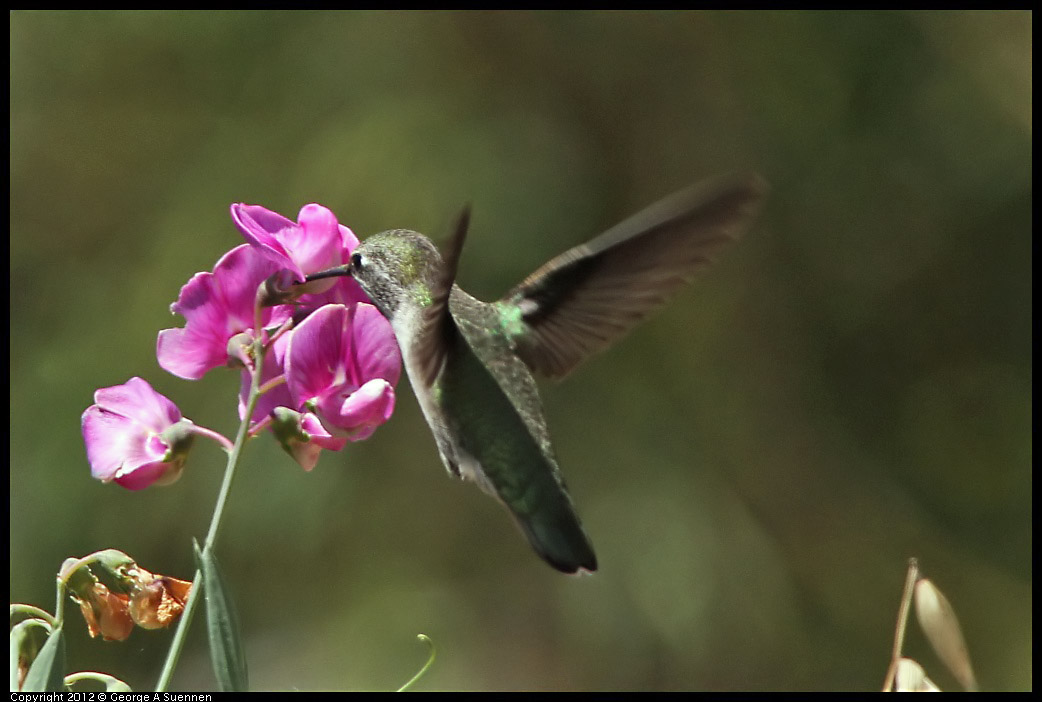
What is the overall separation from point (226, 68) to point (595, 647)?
185 centimetres

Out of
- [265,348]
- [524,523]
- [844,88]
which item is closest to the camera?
[265,348]

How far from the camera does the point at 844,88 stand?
10.7 feet

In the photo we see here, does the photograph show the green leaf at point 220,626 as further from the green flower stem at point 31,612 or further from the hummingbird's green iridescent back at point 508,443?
the hummingbird's green iridescent back at point 508,443

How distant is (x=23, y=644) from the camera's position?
1.00 metres

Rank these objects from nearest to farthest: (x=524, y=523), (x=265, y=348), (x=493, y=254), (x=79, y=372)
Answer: (x=265, y=348), (x=524, y=523), (x=79, y=372), (x=493, y=254)

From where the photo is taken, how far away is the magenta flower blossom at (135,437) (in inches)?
44.6

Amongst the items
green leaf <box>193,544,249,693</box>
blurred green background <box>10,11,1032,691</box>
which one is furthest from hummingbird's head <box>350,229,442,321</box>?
blurred green background <box>10,11,1032,691</box>

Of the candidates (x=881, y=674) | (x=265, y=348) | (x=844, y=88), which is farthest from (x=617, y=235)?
(x=881, y=674)

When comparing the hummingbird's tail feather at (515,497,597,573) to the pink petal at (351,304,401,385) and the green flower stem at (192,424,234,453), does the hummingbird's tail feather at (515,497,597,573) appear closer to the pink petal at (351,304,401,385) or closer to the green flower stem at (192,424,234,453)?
the pink petal at (351,304,401,385)

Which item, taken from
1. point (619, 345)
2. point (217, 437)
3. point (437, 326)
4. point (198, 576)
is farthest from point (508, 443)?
point (619, 345)

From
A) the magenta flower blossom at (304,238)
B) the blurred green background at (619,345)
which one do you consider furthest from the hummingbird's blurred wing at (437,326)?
the blurred green background at (619,345)

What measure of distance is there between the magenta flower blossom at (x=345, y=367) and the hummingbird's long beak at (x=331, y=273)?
0.04m

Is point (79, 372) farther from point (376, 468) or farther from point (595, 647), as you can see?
point (595, 647)

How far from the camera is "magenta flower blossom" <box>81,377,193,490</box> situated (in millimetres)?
1132
